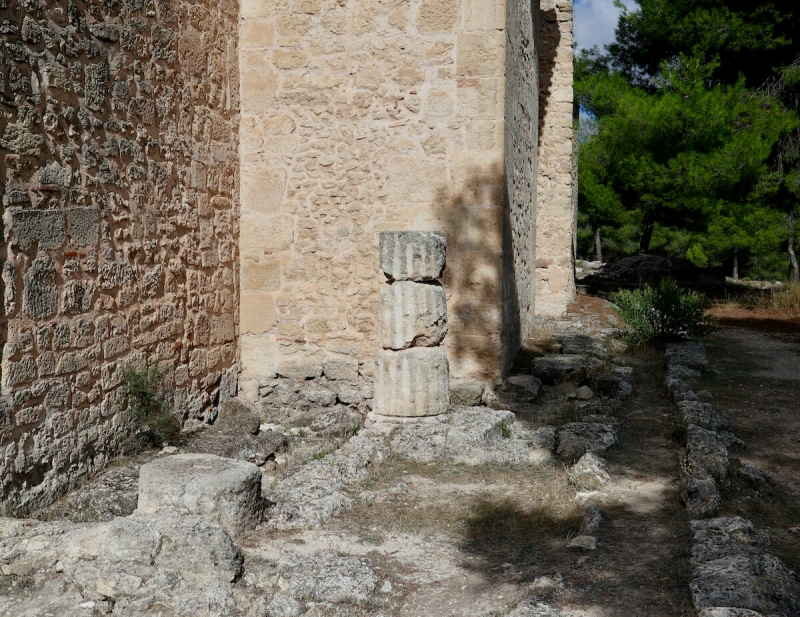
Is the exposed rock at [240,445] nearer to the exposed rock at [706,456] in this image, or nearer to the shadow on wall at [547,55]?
the exposed rock at [706,456]

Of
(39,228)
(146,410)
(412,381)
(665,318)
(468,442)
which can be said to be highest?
(39,228)

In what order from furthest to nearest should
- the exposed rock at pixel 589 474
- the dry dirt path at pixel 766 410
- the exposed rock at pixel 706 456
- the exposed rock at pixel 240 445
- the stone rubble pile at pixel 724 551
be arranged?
the exposed rock at pixel 240 445
the exposed rock at pixel 589 474
the exposed rock at pixel 706 456
the dry dirt path at pixel 766 410
the stone rubble pile at pixel 724 551

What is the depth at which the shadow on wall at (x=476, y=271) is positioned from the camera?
727 cm

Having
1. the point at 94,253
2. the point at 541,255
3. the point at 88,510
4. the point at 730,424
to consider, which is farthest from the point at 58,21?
the point at 541,255

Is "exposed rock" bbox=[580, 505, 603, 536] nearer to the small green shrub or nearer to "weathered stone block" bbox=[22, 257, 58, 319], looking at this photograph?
"weathered stone block" bbox=[22, 257, 58, 319]

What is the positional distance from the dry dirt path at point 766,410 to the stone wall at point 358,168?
7.73 feet

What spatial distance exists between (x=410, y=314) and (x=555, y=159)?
→ 26.1 feet

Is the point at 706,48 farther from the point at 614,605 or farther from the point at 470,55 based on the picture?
the point at 614,605

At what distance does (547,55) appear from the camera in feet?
44.2

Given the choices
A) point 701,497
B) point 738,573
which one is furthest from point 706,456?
point 738,573

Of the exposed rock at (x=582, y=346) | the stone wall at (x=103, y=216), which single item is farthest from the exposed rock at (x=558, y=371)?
the stone wall at (x=103, y=216)

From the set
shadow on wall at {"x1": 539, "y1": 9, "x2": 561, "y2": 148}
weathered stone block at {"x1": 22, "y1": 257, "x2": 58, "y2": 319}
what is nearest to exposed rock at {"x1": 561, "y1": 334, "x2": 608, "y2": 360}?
shadow on wall at {"x1": 539, "y1": 9, "x2": 561, "y2": 148}

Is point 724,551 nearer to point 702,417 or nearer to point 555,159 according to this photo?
point 702,417

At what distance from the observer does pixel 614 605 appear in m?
3.45
